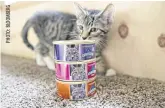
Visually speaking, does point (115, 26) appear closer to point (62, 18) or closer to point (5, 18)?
point (62, 18)

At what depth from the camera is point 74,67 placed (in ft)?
2.51

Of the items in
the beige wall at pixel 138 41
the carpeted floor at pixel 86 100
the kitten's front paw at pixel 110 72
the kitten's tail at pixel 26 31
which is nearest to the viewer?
the carpeted floor at pixel 86 100

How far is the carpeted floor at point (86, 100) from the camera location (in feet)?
2.35

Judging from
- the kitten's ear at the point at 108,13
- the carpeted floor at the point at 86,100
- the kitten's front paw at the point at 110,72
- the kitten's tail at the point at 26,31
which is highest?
the kitten's ear at the point at 108,13

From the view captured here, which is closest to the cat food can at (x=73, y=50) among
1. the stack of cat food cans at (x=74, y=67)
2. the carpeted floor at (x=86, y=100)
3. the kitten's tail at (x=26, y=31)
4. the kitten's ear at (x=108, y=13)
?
the stack of cat food cans at (x=74, y=67)

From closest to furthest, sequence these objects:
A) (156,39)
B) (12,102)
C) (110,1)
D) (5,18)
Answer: (12,102) < (156,39) < (110,1) < (5,18)

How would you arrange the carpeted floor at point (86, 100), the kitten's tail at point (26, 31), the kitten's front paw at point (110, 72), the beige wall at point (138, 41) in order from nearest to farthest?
the carpeted floor at point (86, 100), the beige wall at point (138, 41), the kitten's front paw at point (110, 72), the kitten's tail at point (26, 31)

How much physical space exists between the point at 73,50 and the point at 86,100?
0.17 meters

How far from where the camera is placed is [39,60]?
1.34m

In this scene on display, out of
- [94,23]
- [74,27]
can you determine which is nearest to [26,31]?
[74,27]

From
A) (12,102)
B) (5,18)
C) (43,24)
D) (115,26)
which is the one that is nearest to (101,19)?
(115,26)

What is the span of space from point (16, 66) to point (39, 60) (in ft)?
0.44

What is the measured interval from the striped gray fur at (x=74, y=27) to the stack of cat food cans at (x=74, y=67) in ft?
0.74

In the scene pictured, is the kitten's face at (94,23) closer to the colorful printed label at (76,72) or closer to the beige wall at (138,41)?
the beige wall at (138,41)
